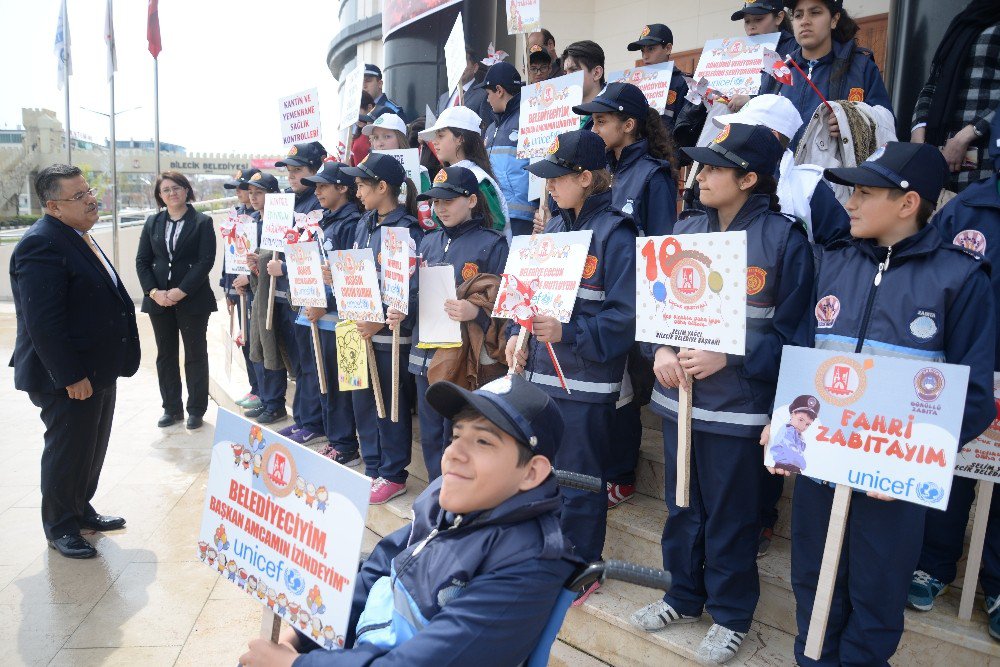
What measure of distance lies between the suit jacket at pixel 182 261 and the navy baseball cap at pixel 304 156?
1136mm

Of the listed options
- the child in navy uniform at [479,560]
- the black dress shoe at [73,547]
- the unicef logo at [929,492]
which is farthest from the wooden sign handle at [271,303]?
the unicef logo at [929,492]

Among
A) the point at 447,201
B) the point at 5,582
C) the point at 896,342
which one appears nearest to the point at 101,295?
the point at 5,582

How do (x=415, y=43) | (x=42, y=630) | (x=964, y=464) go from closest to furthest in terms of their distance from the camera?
(x=964, y=464) → (x=42, y=630) → (x=415, y=43)

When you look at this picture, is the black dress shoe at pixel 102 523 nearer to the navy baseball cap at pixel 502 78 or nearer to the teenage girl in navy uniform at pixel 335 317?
the teenage girl in navy uniform at pixel 335 317

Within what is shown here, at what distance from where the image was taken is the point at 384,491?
188 inches

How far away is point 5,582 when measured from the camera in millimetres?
4180

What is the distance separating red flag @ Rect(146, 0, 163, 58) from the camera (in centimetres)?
1897

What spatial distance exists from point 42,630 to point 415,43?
24.4 ft

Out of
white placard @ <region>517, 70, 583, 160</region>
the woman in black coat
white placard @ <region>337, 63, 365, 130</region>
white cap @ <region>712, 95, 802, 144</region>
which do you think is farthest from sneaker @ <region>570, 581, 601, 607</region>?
the woman in black coat

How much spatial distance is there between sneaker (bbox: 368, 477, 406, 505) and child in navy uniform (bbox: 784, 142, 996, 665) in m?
2.89

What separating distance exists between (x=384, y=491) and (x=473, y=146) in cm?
242

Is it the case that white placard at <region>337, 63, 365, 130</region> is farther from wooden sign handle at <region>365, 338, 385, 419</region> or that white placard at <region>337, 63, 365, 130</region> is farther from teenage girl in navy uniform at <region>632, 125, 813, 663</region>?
teenage girl in navy uniform at <region>632, 125, 813, 663</region>

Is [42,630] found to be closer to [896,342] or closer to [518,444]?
[518,444]

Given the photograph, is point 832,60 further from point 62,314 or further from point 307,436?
point 62,314
